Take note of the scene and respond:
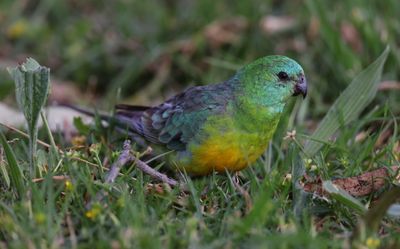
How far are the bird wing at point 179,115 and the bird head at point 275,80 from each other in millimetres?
168

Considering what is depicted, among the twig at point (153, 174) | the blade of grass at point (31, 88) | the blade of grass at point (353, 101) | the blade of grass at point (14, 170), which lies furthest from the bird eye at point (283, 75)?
the blade of grass at point (14, 170)

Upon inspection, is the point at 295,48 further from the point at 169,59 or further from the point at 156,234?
the point at 156,234

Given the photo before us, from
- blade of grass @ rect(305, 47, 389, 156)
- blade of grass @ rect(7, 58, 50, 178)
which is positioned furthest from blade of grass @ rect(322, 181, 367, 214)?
blade of grass @ rect(7, 58, 50, 178)

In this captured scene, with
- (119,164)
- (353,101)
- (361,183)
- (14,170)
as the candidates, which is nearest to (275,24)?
(353,101)

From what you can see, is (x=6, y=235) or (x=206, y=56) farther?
(x=206, y=56)

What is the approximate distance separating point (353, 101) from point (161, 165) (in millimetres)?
1373

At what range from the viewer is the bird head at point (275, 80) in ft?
14.2

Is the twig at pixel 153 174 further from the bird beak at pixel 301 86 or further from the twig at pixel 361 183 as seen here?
the bird beak at pixel 301 86

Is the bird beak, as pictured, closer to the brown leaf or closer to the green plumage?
the green plumage

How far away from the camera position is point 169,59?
6629mm

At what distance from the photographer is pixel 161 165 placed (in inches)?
159

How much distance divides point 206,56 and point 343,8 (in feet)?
4.08

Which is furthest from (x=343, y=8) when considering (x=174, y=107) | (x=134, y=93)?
(x=174, y=107)

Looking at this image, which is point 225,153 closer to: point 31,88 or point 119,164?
point 119,164
